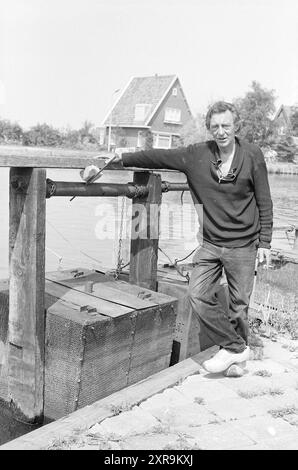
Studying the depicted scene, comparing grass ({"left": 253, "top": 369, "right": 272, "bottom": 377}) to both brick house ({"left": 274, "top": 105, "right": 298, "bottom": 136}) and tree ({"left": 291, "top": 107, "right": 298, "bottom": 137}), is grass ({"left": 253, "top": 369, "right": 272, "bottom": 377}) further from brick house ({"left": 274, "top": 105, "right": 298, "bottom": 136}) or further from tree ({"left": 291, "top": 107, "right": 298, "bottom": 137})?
tree ({"left": 291, "top": 107, "right": 298, "bottom": 137})

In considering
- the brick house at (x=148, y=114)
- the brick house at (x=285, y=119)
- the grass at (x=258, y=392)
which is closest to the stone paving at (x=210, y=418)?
the grass at (x=258, y=392)

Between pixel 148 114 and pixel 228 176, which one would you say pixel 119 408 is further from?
pixel 148 114

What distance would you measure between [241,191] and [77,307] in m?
1.56

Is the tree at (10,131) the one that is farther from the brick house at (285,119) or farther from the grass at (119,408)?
the grass at (119,408)

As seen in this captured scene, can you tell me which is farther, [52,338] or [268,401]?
[52,338]

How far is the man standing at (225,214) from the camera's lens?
14.0 ft

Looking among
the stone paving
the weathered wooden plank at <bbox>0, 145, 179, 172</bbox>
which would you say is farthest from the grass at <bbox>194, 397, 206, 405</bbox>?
the weathered wooden plank at <bbox>0, 145, 179, 172</bbox>

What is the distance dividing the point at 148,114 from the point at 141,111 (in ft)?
3.13

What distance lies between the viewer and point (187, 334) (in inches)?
221

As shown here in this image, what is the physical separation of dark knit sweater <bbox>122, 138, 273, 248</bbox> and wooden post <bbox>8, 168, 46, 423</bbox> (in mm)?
1016

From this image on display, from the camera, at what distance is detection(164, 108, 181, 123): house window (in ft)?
201

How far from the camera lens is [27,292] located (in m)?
4.39
